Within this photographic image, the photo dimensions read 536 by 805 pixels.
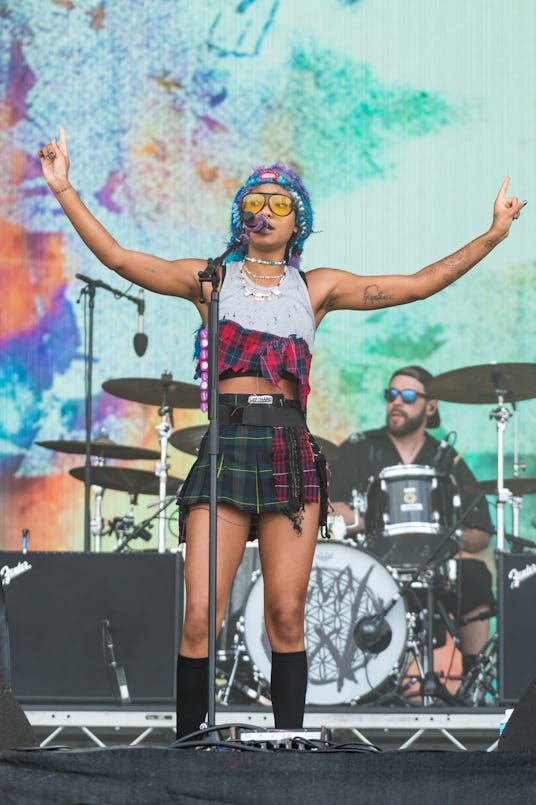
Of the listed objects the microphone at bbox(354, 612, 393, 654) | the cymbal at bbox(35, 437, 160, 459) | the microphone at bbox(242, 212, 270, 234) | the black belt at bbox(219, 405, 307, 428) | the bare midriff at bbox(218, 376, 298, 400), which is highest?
the microphone at bbox(242, 212, 270, 234)

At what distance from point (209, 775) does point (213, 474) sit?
4.59 feet

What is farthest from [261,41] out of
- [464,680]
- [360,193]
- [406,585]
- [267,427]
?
[267,427]

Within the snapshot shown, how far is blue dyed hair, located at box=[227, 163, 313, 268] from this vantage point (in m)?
3.16

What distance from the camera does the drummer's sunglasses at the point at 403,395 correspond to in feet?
21.2

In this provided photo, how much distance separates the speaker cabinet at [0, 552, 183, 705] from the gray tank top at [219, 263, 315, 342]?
171cm

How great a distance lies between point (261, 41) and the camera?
6574mm

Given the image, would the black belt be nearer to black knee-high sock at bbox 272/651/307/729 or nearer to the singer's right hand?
black knee-high sock at bbox 272/651/307/729

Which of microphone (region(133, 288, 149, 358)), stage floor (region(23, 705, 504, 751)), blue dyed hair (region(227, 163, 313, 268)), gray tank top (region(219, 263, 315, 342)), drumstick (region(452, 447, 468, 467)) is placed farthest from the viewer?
drumstick (region(452, 447, 468, 467))

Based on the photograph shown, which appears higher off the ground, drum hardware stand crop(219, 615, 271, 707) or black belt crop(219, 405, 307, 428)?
black belt crop(219, 405, 307, 428)

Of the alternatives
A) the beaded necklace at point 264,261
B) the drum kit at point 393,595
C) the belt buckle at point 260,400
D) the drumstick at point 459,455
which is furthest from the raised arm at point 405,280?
the drumstick at point 459,455

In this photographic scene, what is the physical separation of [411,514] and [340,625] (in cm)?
83

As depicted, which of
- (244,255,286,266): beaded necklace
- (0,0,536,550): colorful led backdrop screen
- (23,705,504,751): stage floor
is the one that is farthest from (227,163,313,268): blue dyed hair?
(0,0,536,550): colorful led backdrop screen

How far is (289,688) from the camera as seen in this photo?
2922mm

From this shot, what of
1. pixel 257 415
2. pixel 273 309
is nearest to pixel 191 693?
pixel 257 415
